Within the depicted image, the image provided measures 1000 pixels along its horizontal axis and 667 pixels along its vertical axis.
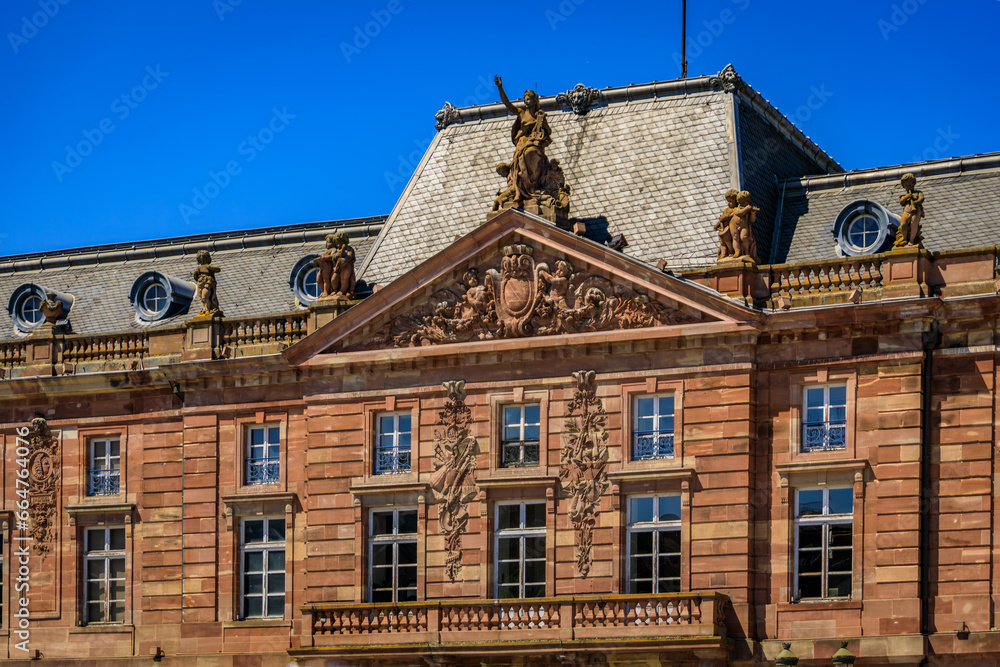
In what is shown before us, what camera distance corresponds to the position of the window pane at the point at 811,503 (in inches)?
2067

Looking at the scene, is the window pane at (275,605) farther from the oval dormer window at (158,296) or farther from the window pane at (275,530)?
the oval dormer window at (158,296)

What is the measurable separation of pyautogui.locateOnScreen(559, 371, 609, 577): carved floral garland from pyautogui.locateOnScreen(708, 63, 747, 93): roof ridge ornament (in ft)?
31.3

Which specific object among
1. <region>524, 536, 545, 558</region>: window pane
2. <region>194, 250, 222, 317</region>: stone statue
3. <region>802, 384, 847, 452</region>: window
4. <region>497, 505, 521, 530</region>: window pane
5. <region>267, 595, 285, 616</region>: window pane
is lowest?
<region>267, 595, 285, 616</region>: window pane

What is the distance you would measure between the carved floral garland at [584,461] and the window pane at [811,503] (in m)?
4.69

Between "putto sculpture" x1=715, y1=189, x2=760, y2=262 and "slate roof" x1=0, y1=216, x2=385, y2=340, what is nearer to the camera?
"putto sculpture" x1=715, y1=189, x2=760, y2=262

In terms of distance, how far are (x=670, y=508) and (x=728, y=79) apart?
12329mm

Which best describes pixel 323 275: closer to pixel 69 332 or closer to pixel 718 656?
pixel 69 332

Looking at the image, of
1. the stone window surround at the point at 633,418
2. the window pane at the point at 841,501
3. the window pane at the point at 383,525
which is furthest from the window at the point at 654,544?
the window pane at the point at 383,525

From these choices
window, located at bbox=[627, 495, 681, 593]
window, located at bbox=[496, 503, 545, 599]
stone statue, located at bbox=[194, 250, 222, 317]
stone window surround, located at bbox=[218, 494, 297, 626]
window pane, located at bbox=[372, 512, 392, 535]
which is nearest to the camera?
window, located at bbox=[627, 495, 681, 593]

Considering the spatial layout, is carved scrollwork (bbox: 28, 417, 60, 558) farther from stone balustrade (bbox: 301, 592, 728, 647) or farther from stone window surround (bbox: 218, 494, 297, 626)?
stone balustrade (bbox: 301, 592, 728, 647)

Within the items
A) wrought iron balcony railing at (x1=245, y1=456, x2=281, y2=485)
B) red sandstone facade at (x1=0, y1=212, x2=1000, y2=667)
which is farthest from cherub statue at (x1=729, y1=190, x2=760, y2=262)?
wrought iron balcony railing at (x1=245, y1=456, x2=281, y2=485)

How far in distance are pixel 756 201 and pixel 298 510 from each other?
13888 millimetres

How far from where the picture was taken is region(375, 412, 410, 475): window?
56781 millimetres

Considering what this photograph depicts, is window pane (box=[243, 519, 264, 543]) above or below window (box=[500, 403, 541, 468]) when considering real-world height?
below
